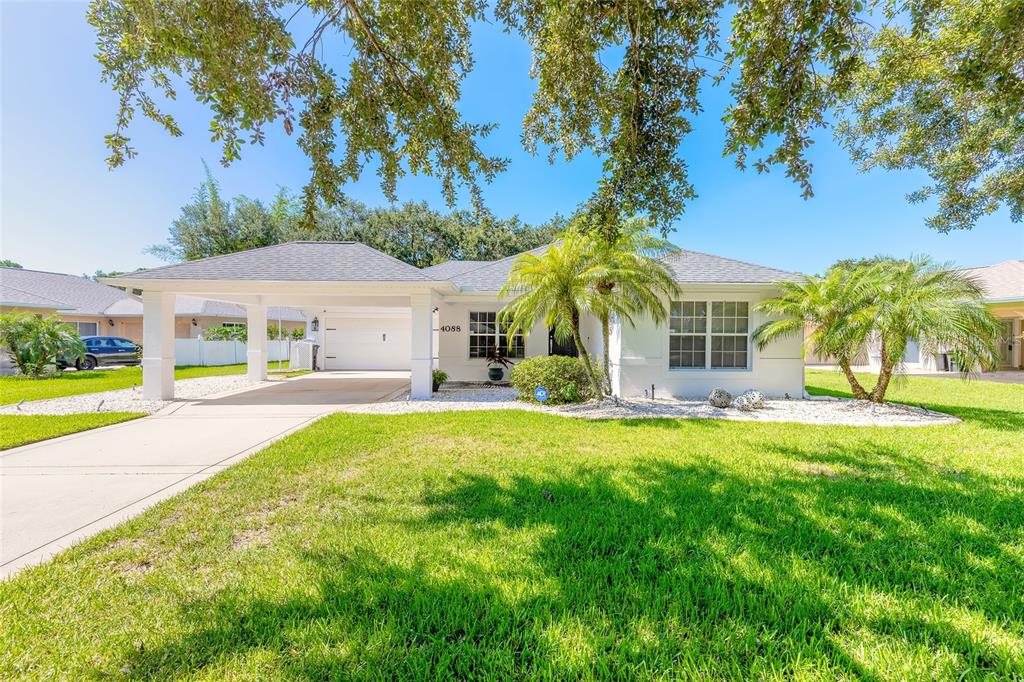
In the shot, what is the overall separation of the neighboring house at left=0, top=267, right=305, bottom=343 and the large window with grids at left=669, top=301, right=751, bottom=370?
24.8 meters

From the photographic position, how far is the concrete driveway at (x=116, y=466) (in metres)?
3.60

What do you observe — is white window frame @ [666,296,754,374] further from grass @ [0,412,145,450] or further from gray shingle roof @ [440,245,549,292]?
grass @ [0,412,145,450]

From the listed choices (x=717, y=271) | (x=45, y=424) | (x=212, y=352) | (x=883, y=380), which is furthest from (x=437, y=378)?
(x=212, y=352)

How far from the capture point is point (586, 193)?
5.54 meters

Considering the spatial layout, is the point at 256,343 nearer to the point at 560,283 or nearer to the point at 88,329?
the point at 560,283

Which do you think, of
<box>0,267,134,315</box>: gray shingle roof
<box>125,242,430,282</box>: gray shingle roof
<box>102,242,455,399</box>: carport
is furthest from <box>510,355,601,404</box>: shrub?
<box>0,267,134,315</box>: gray shingle roof

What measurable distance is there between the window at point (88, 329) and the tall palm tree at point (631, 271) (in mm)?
31364

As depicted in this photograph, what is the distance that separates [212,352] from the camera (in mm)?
21516

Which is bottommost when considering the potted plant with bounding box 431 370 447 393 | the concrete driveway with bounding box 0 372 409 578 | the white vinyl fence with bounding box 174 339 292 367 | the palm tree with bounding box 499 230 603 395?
the concrete driveway with bounding box 0 372 409 578

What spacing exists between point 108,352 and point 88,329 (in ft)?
26.3

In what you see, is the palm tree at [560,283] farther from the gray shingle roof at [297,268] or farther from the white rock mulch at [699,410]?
the gray shingle roof at [297,268]

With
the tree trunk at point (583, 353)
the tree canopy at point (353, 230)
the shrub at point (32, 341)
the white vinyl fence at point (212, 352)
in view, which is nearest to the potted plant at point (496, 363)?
the tree trunk at point (583, 353)

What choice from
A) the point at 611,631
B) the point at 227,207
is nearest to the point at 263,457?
the point at 611,631

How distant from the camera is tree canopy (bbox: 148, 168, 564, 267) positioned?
1115 inches
